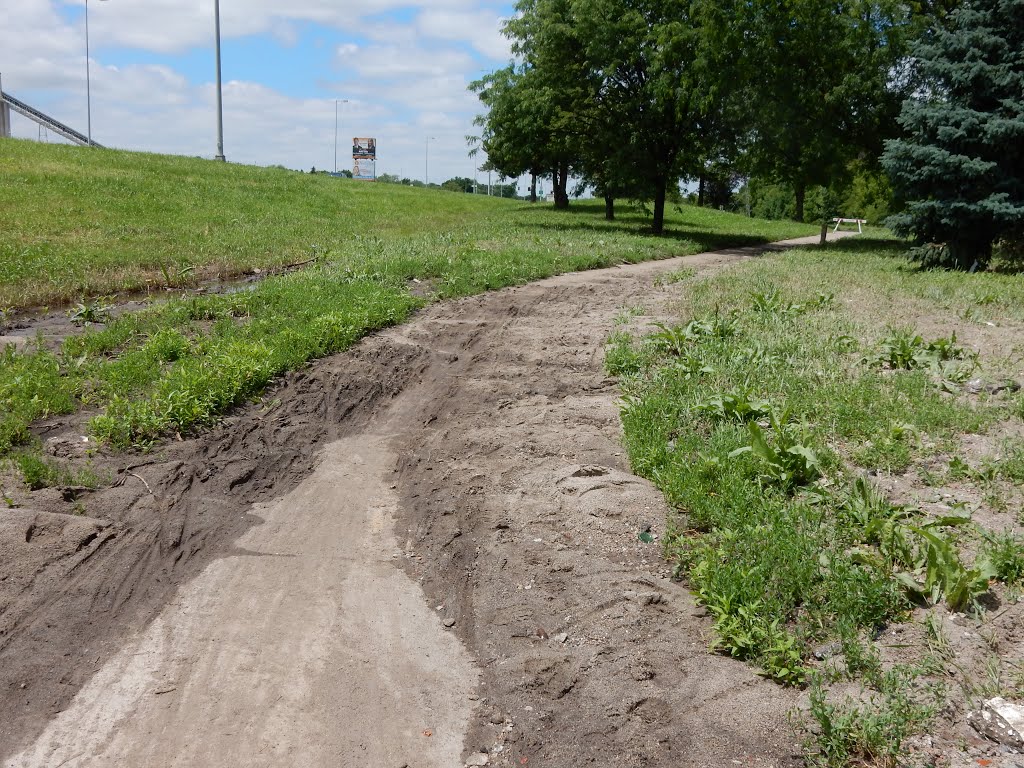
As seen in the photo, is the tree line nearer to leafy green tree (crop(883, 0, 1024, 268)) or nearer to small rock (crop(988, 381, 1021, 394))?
leafy green tree (crop(883, 0, 1024, 268))

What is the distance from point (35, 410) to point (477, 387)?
13.5ft

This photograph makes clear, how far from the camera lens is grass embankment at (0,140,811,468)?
7.84m

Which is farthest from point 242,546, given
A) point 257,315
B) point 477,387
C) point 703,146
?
point 703,146

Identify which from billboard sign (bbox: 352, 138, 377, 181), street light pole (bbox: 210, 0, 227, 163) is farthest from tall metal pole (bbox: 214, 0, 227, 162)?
billboard sign (bbox: 352, 138, 377, 181)

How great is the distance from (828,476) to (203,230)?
731 inches

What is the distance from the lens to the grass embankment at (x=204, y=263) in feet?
25.7

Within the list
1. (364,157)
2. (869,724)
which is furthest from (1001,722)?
(364,157)

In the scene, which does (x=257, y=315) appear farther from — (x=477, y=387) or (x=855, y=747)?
(x=855, y=747)

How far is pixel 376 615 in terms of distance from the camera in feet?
16.3

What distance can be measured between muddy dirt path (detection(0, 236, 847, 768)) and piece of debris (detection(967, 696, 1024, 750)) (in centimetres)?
77

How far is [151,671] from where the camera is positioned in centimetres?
438

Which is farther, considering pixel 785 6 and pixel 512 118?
pixel 512 118

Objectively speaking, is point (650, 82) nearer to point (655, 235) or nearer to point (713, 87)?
point (713, 87)

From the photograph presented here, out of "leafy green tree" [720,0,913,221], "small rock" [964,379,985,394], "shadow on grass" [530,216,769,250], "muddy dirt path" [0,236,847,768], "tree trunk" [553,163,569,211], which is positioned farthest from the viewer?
"tree trunk" [553,163,569,211]
